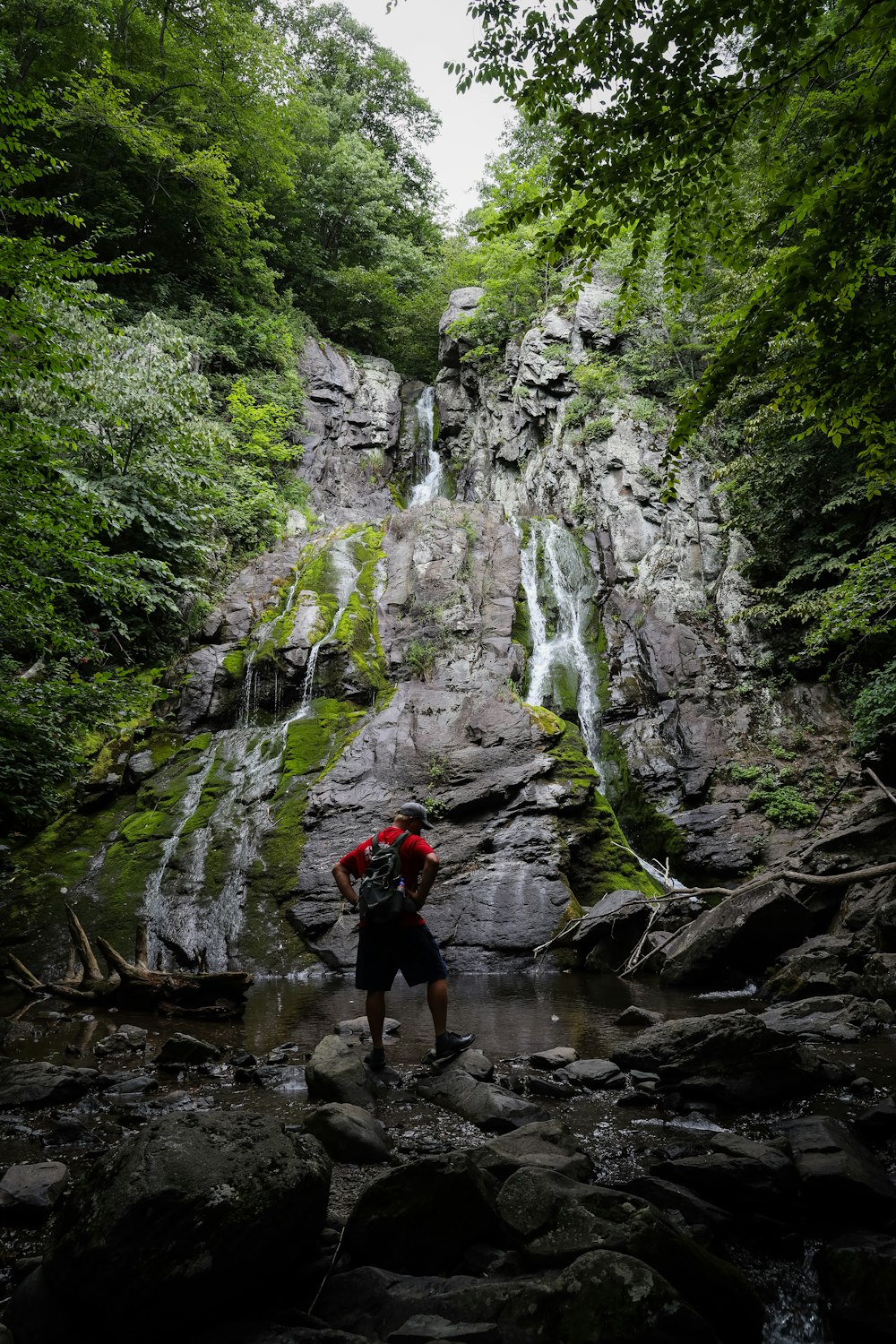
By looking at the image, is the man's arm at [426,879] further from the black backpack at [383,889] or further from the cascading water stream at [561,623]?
the cascading water stream at [561,623]

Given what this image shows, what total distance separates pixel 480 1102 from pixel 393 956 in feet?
4.46

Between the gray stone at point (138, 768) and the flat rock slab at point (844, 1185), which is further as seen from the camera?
the gray stone at point (138, 768)

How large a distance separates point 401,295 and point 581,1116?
3491cm

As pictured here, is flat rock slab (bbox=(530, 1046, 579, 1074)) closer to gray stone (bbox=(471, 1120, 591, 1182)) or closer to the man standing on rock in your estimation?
the man standing on rock

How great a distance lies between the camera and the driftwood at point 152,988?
718 cm

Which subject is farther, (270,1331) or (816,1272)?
(816,1272)

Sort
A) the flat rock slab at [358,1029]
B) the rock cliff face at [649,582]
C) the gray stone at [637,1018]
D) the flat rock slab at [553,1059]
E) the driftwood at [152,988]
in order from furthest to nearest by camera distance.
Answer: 1. the rock cliff face at [649,582]
2. the driftwood at [152,988]
3. the gray stone at [637,1018]
4. the flat rock slab at [358,1029]
5. the flat rock slab at [553,1059]

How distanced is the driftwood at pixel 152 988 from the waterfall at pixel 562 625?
8.84m

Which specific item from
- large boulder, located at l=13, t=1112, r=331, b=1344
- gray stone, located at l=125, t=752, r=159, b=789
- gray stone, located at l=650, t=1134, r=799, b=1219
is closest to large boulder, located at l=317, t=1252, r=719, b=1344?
large boulder, located at l=13, t=1112, r=331, b=1344

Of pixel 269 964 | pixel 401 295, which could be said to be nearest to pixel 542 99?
pixel 269 964

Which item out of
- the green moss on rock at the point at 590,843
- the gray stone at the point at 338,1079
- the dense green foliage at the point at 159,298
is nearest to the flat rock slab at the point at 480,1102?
the gray stone at the point at 338,1079

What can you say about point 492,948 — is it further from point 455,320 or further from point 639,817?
point 455,320

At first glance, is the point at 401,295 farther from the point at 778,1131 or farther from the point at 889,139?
the point at 778,1131

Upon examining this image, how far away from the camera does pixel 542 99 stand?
3910 millimetres
